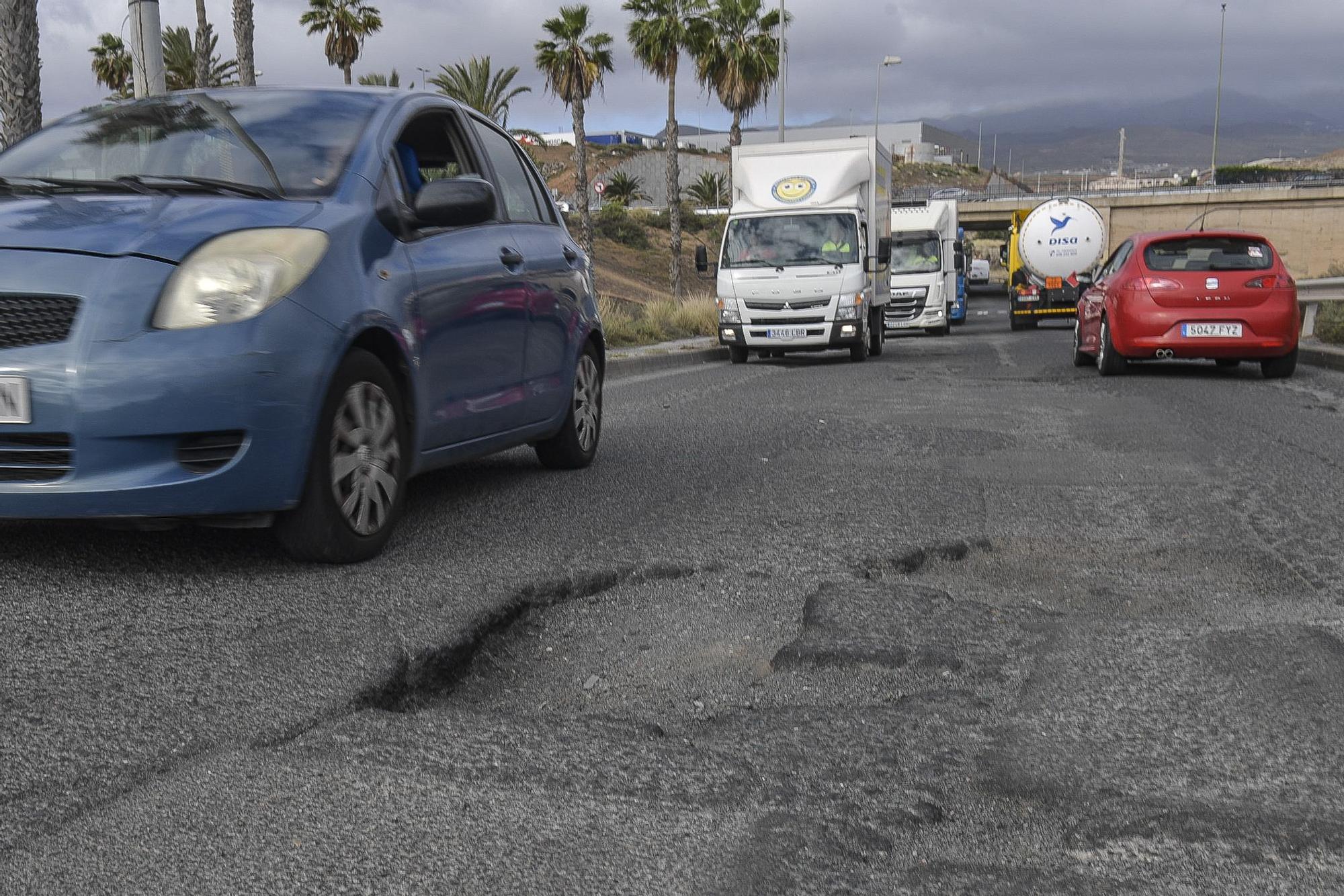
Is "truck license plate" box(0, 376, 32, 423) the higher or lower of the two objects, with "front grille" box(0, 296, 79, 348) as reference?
lower

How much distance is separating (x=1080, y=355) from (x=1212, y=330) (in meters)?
2.38

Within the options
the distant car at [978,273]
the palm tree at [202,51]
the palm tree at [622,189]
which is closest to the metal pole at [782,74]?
the palm tree at [202,51]

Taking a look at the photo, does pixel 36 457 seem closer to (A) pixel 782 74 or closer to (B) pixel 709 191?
(A) pixel 782 74

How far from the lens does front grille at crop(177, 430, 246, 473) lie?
4.17 m

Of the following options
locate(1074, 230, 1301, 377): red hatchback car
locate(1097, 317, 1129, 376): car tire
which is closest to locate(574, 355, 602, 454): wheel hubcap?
locate(1074, 230, 1301, 377): red hatchback car

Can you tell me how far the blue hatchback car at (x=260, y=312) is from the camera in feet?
13.3

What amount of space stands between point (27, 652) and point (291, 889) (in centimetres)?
162

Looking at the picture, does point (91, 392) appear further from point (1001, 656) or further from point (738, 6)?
point (738, 6)

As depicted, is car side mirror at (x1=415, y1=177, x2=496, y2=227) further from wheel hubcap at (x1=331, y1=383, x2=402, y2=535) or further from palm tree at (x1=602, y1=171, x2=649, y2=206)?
palm tree at (x1=602, y1=171, x2=649, y2=206)

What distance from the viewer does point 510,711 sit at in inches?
129

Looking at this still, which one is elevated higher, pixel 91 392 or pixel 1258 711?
pixel 91 392

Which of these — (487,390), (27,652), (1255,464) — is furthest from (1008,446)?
(27,652)

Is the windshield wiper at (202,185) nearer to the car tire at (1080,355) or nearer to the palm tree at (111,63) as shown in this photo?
the car tire at (1080,355)

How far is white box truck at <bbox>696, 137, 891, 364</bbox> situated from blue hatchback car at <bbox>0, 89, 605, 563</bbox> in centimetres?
1259
